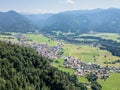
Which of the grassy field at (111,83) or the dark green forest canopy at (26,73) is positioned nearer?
the dark green forest canopy at (26,73)

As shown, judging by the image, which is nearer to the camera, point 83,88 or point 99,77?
point 83,88

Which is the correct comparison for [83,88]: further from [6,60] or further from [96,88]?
[6,60]

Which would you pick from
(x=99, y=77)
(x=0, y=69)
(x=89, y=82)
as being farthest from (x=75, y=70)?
(x=0, y=69)

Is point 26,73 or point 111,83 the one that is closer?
point 26,73

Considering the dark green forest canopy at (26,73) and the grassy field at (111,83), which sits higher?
the dark green forest canopy at (26,73)

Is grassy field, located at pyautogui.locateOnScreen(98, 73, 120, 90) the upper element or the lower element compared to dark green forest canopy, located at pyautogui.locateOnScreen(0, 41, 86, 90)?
lower
